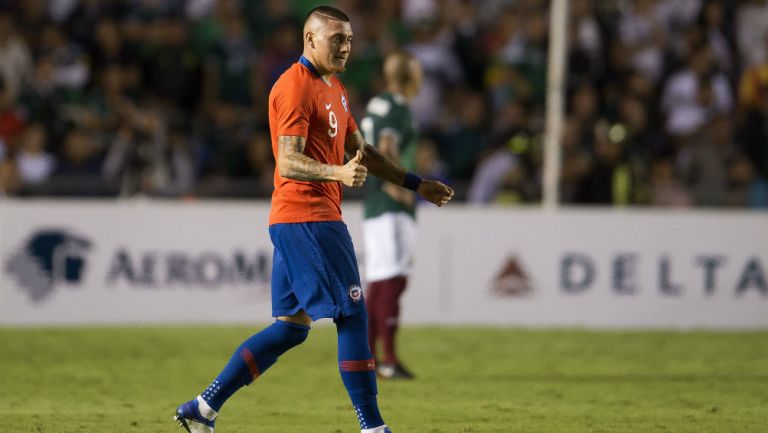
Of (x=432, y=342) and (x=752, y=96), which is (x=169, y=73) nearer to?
(x=432, y=342)

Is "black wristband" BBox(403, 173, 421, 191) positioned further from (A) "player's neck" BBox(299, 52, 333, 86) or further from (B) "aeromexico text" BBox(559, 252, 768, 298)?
(B) "aeromexico text" BBox(559, 252, 768, 298)

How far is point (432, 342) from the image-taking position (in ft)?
43.5

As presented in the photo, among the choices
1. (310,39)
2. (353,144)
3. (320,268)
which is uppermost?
(310,39)

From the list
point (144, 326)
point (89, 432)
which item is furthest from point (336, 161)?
point (144, 326)

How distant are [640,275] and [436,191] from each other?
8209mm

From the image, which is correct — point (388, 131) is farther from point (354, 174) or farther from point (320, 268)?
point (354, 174)

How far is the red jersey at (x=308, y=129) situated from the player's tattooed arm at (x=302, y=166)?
5cm

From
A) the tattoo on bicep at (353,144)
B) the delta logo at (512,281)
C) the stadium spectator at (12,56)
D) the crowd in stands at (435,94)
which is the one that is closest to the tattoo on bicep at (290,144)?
the tattoo on bicep at (353,144)

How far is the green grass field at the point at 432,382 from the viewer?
8.01 m

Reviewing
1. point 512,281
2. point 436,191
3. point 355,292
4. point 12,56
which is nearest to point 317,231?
point 355,292

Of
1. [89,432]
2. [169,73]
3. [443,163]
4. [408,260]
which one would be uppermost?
[169,73]

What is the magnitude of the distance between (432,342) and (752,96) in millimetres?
6762

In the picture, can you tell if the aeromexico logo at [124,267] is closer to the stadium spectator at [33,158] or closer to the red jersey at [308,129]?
the stadium spectator at [33,158]

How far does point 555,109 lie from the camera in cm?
1512
